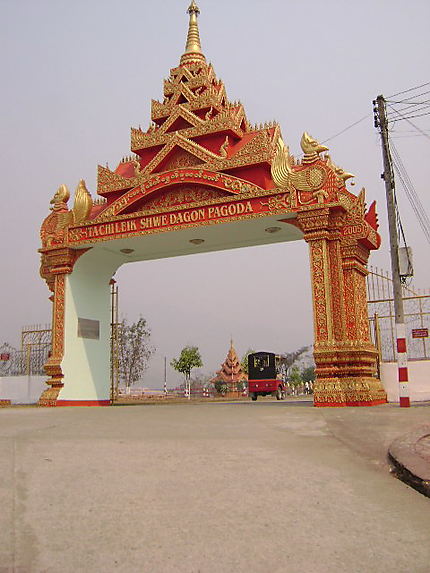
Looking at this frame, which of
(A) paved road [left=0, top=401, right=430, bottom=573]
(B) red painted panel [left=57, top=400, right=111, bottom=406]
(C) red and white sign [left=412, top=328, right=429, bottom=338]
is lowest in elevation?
(A) paved road [left=0, top=401, right=430, bottom=573]

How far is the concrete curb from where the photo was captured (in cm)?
480

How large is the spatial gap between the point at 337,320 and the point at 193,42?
39.9 feet

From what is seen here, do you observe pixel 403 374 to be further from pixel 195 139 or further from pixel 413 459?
pixel 195 139

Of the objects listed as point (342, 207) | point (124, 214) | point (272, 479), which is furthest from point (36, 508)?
point (124, 214)

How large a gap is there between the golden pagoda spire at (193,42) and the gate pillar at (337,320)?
8.82 m

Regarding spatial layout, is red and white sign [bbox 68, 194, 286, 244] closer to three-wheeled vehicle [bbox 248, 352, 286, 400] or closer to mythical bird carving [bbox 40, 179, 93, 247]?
mythical bird carving [bbox 40, 179, 93, 247]

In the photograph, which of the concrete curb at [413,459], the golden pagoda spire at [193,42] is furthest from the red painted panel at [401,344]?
the golden pagoda spire at [193,42]

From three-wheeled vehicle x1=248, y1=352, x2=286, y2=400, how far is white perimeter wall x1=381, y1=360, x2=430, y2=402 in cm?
1274

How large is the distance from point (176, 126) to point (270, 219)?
5053 millimetres

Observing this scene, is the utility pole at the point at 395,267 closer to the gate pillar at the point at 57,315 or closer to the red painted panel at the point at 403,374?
the red painted panel at the point at 403,374

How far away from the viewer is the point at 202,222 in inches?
627

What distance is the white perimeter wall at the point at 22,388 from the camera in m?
21.5

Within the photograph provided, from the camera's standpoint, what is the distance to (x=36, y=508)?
4109 millimetres

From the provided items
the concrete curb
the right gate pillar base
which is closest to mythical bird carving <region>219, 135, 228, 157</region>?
the right gate pillar base
